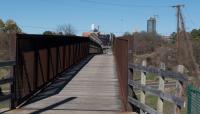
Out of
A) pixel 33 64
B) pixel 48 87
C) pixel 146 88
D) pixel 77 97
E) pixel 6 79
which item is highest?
pixel 33 64

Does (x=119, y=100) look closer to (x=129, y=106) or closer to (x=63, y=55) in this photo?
(x=129, y=106)

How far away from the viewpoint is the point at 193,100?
269 inches

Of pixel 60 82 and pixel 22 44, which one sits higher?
pixel 22 44

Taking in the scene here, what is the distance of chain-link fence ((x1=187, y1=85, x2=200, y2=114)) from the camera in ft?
21.4

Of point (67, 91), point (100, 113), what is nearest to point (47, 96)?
point (67, 91)

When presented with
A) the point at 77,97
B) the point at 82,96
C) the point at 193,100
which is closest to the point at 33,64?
the point at 77,97

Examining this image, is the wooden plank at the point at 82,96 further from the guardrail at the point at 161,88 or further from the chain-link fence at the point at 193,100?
the chain-link fence at the point at 193,100

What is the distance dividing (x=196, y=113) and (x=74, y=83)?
10959 mm

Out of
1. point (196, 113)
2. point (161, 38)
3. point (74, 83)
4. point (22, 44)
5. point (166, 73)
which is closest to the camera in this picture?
point (196, 113)

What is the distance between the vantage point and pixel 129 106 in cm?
1134

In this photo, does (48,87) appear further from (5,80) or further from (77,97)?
(5,80)

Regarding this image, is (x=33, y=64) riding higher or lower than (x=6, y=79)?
higher

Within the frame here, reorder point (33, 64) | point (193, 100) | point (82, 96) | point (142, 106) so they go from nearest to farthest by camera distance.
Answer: point (193, 100) < point (142, 106) < point (33, 64) < point (82, 96)

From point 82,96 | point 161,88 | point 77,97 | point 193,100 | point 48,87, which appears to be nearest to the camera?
point 193,100
